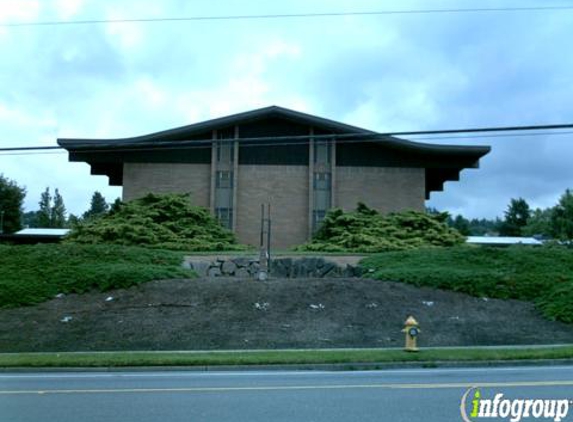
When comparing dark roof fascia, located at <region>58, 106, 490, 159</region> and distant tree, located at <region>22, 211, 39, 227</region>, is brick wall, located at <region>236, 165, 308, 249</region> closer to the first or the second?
dark roof fascia, located at <region>58, 106, 490, 159</region>

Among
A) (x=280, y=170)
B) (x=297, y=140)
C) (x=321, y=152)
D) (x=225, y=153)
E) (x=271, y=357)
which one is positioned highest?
(x=297, y=140)

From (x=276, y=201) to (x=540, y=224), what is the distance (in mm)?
42201

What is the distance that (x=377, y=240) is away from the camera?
2695cm

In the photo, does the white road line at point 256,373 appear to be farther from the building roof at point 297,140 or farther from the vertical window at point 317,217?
A: the vertical window at point 317,217

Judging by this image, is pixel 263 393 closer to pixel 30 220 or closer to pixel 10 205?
pixel 10 205

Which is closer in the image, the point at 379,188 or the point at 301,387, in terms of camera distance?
the point at 301,387

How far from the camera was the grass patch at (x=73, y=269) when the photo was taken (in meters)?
17.6

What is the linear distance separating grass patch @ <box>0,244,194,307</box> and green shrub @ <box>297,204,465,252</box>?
8447mm

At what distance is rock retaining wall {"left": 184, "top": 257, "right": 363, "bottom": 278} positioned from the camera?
21.7 metres

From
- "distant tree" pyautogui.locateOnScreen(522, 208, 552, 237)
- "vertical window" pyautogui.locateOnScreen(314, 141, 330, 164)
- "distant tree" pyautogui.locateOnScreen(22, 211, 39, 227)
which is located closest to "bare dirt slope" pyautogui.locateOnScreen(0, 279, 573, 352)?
"vertical window" pyautogui.locateOnScreen(314, 141, 330, 164)

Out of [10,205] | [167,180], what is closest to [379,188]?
[167,180]

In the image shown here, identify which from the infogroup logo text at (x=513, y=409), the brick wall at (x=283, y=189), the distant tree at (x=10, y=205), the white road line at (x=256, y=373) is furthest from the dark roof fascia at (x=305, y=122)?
the distant tree at (x=10, y=205)

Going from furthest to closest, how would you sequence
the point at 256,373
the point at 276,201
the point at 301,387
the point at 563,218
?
the point at 563,218 < the point at 276,201 < the point at 256,373 < the point at 301,387

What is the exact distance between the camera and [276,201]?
32.5 meters
